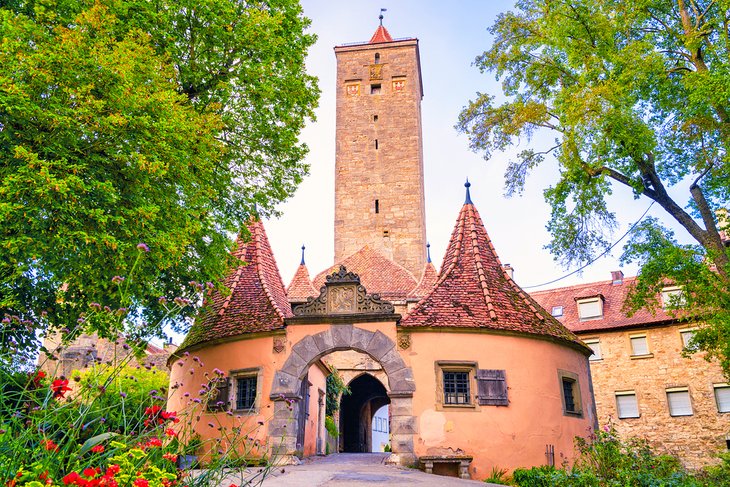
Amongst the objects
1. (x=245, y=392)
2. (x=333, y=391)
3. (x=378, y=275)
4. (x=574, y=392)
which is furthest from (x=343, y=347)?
(x=378, y=275)

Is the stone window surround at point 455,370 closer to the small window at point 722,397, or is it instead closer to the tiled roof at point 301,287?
the tiled roof at point 301,287

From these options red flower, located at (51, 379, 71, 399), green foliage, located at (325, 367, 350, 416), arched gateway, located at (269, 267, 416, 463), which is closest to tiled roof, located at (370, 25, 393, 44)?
green foliage, located at (325, 367, 350, 416)

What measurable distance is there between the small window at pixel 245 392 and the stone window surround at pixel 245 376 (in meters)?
0.07

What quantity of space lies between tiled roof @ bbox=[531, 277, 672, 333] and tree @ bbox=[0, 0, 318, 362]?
2044 cm

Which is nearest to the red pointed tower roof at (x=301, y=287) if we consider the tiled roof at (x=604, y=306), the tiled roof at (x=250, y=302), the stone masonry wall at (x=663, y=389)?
the tiled roof at (x=250, y=302)

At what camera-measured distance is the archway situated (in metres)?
26.3

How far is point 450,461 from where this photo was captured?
40.1 feet

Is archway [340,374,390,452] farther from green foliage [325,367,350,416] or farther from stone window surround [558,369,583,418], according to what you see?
stone window surround [558,369,583,418]

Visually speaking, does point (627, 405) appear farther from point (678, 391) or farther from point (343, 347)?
point (343, 347)

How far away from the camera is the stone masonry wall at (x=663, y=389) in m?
24.9

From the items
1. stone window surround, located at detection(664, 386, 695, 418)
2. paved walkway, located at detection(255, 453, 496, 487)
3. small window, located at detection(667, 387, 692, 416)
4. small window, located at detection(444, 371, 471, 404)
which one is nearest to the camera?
paved walkway, located at detection(255, 453, 496, 487)

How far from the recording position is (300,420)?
46.4 feet

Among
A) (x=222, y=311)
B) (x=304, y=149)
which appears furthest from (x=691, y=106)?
(x=222, y=311)

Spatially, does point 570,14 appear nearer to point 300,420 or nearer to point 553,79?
point 553,79
